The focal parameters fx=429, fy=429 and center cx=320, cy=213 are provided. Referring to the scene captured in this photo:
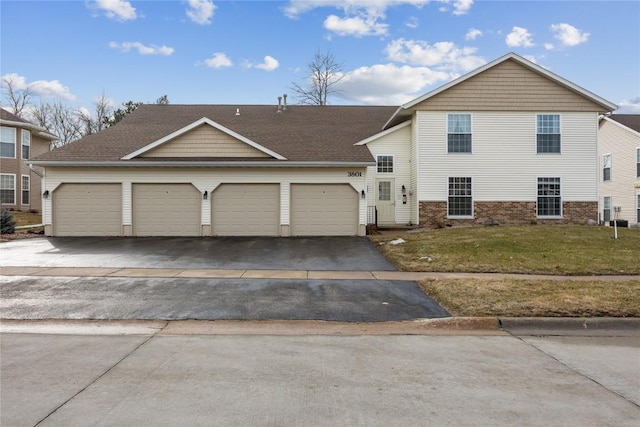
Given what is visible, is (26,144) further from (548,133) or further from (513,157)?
(548,133)

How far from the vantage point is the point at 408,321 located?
7016 millimetres

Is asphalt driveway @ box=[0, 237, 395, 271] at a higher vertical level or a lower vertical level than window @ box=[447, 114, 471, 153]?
lower

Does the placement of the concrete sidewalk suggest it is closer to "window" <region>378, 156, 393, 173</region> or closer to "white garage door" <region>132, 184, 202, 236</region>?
"white garage door" <region>132, 184, 202, 236</region>

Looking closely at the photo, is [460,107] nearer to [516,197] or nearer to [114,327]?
[516,197]

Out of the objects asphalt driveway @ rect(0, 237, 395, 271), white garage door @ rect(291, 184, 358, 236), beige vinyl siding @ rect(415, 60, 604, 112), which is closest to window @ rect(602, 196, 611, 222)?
beige vinyl siding @ rect(415, 60, 604, 112)

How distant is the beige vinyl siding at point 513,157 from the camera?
2055 centimetres

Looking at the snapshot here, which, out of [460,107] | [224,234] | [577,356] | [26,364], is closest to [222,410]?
[26,364]

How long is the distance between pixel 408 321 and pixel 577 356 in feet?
7.87

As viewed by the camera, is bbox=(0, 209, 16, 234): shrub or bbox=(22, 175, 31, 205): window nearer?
bbox=(0, 209, 16, 234): shrub

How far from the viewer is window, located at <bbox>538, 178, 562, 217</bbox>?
20719 millimetres

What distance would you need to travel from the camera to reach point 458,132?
2059 cm

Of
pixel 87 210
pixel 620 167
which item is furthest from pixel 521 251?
pixel 620 167

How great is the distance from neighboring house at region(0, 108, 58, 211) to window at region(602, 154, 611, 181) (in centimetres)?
3873

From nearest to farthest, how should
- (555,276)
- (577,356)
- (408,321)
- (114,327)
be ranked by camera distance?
(577,356)
(114,327)
(408,321)
(555,276)
